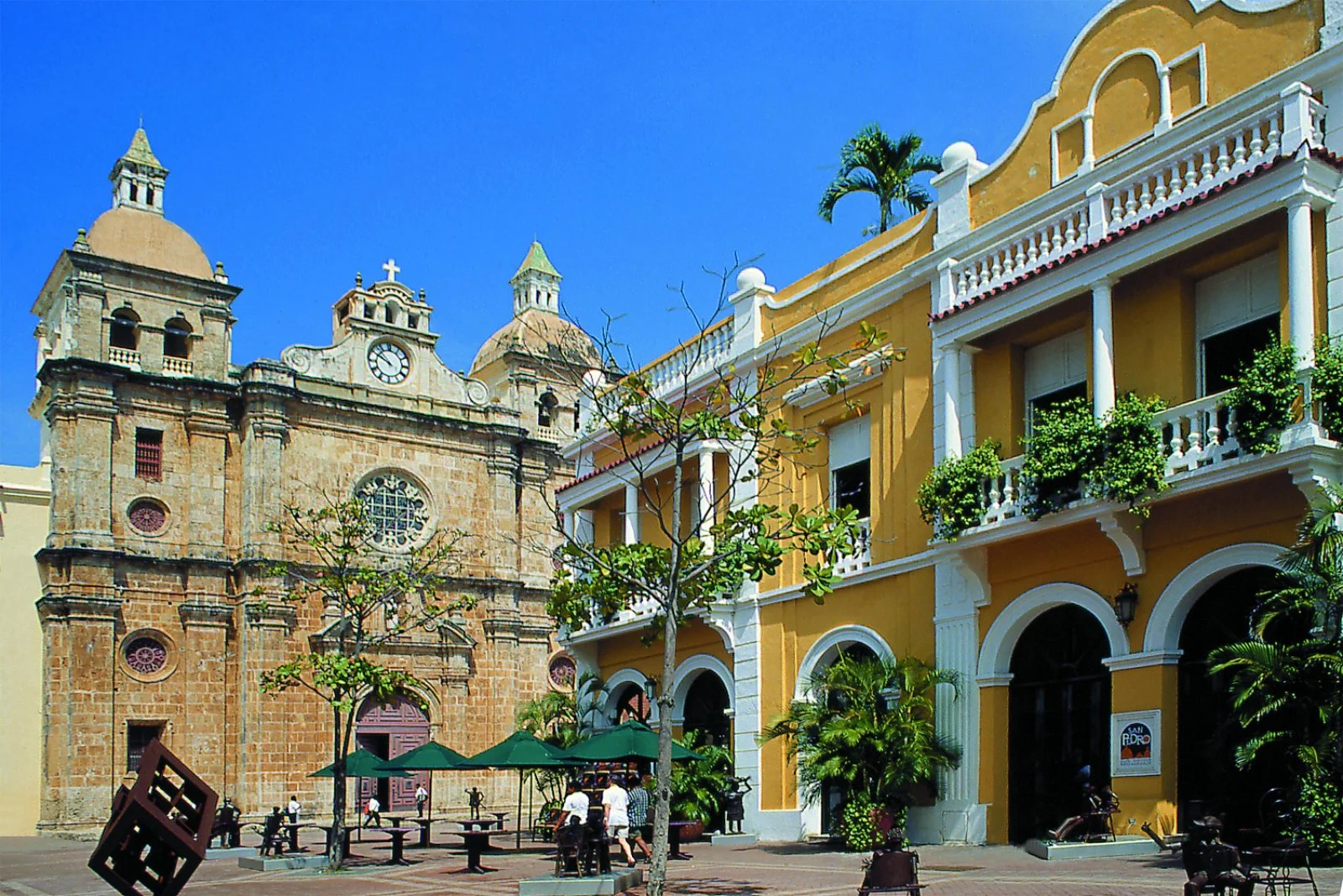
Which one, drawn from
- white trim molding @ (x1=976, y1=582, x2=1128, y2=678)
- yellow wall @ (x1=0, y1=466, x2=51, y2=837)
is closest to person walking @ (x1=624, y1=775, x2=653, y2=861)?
white trim molding @ (x1=976, y1=582, x2=1128, y2=678)

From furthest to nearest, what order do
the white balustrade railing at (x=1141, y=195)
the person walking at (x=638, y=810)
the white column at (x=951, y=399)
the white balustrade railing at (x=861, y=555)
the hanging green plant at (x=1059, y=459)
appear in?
the white balustrade railing at (x=861, y=555) → the person walking at (x=638, y=810) → the white column at (x=951, y=399) → the hanging green plant at (x=1059, y=459) → the white balustrade railing at (x=1141, y=195)

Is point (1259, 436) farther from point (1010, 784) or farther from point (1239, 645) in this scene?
point (1010, 784)

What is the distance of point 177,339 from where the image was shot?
41.8m

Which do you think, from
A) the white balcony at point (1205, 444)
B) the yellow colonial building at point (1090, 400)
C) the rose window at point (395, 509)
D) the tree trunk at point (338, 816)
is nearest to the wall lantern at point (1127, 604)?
the yellow colonial building at point (1090, 400)

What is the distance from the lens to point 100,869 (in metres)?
9.84

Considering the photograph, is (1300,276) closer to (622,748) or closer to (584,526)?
(622,748)

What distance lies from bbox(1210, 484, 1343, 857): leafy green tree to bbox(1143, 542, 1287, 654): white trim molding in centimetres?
124

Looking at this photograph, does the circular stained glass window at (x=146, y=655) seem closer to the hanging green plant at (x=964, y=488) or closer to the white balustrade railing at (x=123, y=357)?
the white balustrade railing at (x=123, y=357)

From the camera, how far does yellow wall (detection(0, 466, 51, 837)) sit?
3625cm

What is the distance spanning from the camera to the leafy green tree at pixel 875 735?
17.5 meters

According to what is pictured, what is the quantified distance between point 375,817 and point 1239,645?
75.8 ft

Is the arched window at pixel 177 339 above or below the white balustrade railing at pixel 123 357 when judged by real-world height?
above

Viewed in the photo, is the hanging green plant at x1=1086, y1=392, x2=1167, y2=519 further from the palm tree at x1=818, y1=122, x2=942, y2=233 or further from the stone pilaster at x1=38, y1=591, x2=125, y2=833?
the stone pilaster at x1=38, y1=591, x2=125, y2=833

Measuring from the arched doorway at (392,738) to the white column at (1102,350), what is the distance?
92.8ft
